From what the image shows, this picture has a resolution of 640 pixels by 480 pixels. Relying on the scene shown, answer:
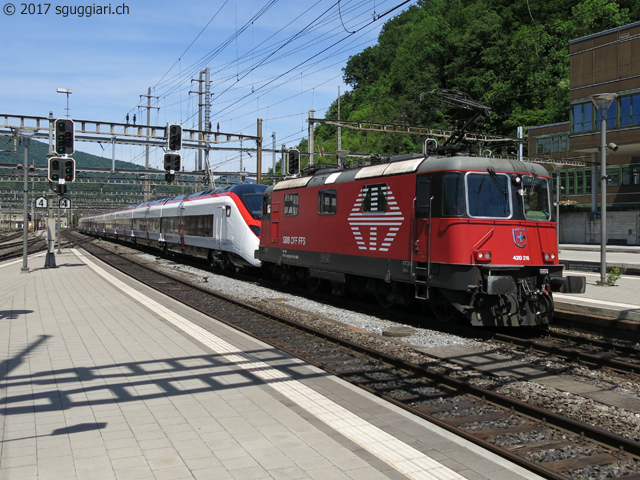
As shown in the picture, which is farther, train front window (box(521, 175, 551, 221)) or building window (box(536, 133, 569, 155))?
building window (box(536, 133, 569, 155))

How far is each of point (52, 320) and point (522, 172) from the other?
9.57 m

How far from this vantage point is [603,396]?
283 inches

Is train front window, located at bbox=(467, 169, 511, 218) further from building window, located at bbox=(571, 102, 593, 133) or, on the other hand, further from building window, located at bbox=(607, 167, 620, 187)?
building window, located at bbox=(607, 167, 620, 187)

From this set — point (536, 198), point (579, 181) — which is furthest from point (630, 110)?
point (536, 198)

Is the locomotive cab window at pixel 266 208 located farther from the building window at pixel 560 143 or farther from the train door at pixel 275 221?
the building window at pixel 560 143

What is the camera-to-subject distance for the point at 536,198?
1145 cm

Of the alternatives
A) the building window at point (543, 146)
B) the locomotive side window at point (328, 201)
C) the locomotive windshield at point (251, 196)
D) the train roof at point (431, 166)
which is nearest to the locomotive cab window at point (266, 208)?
the locomotive windshield at point (251, 196)

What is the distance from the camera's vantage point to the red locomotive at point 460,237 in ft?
34.6

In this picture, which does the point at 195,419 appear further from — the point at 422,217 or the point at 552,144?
the point at 552,144

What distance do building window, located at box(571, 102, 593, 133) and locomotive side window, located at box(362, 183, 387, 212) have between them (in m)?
37.8

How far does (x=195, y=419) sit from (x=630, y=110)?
43.9 metres

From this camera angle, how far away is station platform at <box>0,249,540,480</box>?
455cm

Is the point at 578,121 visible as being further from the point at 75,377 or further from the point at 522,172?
the point at 75,377

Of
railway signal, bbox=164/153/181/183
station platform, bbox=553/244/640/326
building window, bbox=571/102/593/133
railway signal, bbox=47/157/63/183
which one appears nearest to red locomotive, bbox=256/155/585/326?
station platform, bbox=553/244/640/326
